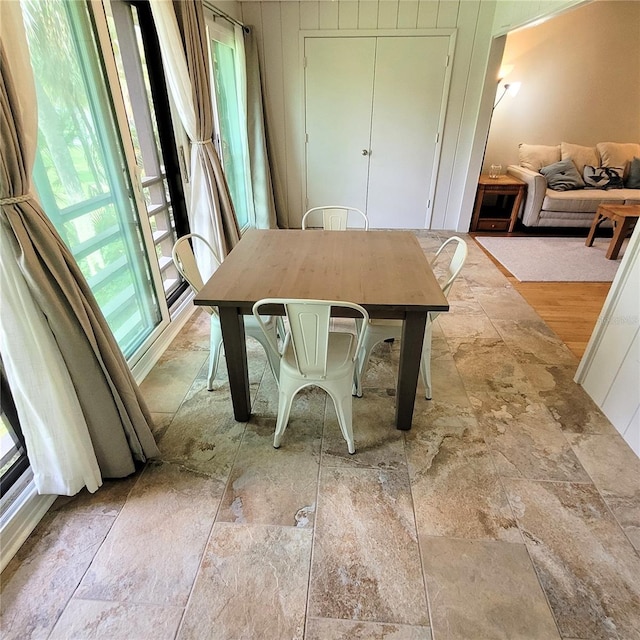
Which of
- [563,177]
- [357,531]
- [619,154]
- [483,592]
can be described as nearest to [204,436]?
[357,531]

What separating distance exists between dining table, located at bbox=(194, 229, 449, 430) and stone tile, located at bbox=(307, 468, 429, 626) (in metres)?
0.40

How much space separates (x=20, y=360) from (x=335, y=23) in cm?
433

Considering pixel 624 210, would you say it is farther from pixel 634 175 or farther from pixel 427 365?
pixel 427 365

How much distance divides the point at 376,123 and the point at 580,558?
4.34m

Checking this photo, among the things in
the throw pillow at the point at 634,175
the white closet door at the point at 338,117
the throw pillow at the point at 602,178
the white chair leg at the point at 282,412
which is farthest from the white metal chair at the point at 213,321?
the throw pillow at the point at 634,175

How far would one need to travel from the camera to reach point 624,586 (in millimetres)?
1254

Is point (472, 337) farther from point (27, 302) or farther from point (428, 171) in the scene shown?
point (428, 171)

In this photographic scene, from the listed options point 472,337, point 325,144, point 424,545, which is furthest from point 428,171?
point 424,545

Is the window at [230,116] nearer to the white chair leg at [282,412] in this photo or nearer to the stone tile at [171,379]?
the stone tile at [171,379]

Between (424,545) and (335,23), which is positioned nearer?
(424,545)

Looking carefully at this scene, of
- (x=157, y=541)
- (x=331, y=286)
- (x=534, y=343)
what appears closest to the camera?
(x=157, y=541)

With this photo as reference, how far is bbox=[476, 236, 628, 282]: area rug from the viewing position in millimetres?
3549

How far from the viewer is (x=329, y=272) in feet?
5.84

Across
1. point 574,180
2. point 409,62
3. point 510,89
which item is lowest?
point 574,180
